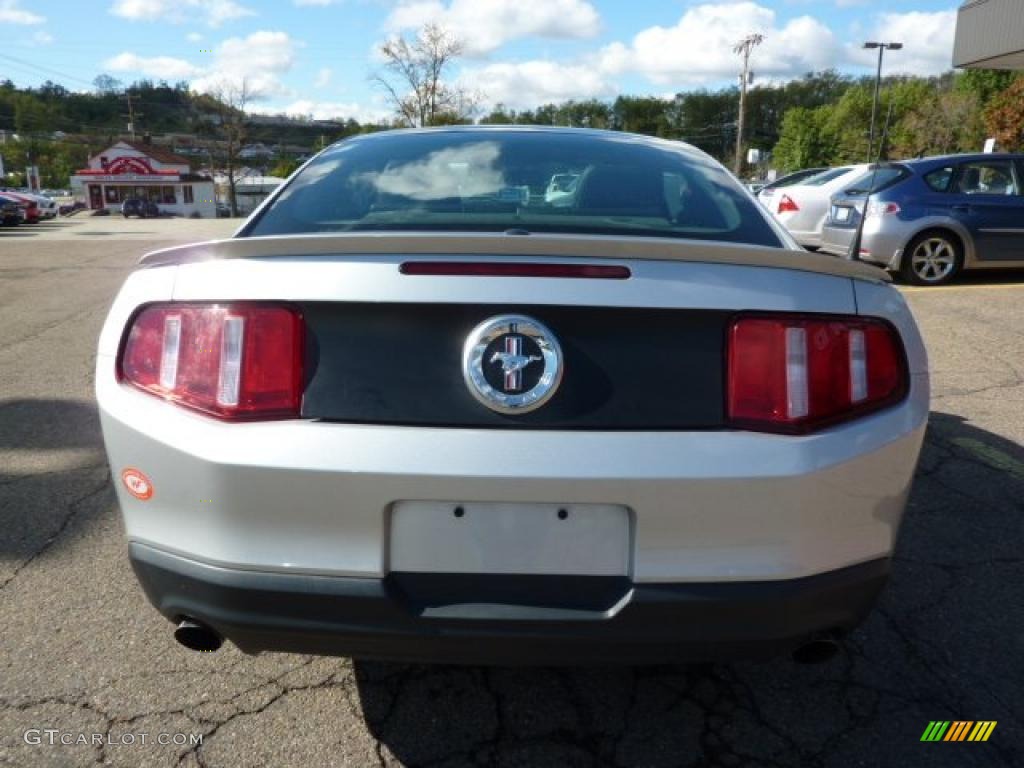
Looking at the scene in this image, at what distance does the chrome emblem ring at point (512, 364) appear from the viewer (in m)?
1.60

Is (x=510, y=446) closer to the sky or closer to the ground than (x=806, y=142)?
closer to the ground

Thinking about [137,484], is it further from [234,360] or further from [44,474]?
[44,474]

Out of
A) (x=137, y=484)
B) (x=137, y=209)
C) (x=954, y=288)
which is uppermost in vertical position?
(x=137, y=484)

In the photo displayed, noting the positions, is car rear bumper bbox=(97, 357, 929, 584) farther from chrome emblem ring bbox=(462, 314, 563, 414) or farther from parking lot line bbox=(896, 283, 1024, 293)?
parking lot line bbox=(896, 283, 1024, 293)

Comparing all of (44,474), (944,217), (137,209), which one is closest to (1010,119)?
(944,217)

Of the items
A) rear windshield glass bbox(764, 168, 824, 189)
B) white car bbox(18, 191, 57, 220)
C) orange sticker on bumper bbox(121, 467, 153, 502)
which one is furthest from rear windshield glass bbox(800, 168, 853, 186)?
white car bbox(18, 191, 57, 220)

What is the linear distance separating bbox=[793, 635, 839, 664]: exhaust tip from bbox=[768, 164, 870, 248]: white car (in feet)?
30.5

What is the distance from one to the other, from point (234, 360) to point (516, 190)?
127cm

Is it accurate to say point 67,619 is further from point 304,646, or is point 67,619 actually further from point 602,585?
point 602,585

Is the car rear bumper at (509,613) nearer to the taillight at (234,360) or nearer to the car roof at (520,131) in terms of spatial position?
the taillight at (234,360)

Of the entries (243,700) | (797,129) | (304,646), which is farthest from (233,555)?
(797,129)

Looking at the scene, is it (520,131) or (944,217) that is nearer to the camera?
(520,131)

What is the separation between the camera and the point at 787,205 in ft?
35.5

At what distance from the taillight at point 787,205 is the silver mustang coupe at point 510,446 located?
32.1ft
